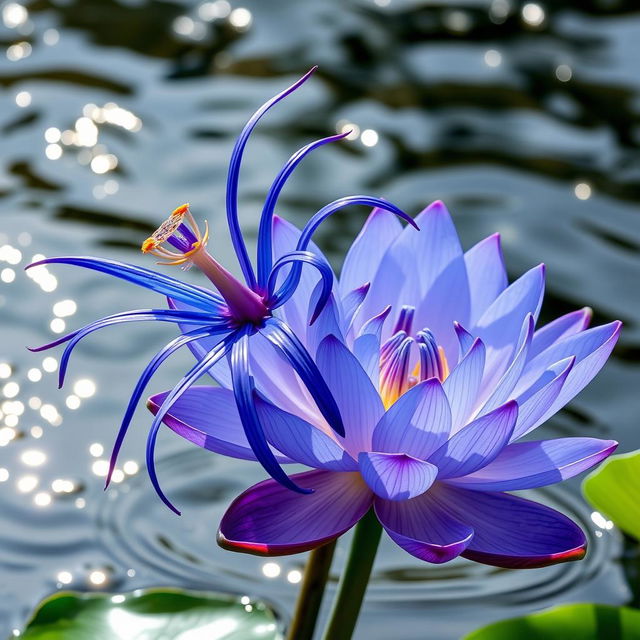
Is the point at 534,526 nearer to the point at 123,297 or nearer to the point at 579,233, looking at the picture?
the point at 123,297

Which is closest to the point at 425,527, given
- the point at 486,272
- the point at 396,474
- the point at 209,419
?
the point at 396,474

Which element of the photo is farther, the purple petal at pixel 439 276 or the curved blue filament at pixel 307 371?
the purple petal at pixel 439 276

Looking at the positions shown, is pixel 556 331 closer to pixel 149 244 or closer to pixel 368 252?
pixel 368 252

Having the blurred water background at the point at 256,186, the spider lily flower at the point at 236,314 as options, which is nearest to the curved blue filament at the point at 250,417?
the spider lily flower at the point at 236,314

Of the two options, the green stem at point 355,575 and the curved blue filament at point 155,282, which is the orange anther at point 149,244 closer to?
the curved blue filament at point 155,282

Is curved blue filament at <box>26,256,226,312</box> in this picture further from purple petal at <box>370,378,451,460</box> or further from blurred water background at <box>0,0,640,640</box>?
blurred water background at <box>0,0,640,640</box>

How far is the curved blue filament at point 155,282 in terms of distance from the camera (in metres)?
0.71

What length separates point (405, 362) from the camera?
2.63 ft

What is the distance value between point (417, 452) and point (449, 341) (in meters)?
0.18

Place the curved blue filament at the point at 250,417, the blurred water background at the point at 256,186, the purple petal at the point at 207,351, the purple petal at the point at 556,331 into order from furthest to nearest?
the blurred water background at the point at 256,186 → the purple petal at the point at 556,331 → the purple petal at the point at 207,351 → the curved blue filament at the point at 250,417

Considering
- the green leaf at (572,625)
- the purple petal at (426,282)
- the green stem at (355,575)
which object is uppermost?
the purple petal at (426,282)

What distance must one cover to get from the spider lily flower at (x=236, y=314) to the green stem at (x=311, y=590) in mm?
91

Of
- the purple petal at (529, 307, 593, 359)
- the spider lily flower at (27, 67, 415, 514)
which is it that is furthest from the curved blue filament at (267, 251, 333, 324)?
the purple petal at (529, 307, 593, 359)

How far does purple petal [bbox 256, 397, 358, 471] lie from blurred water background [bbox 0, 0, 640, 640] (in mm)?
406
